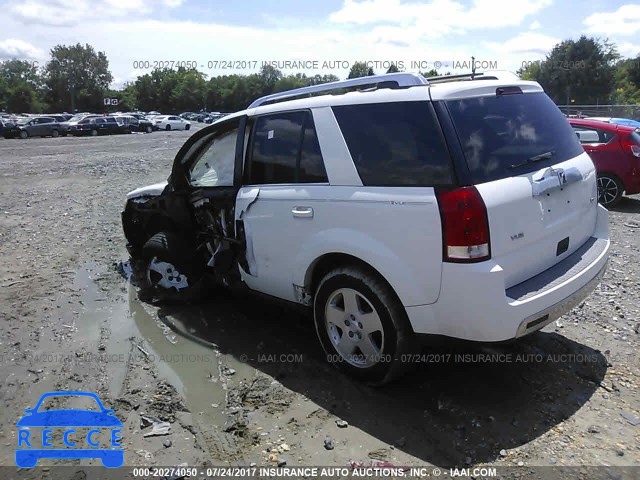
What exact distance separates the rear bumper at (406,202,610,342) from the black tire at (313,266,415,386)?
0.44 ft

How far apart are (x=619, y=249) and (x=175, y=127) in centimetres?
4940

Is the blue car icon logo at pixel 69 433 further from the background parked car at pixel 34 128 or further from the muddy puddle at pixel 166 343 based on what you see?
the background parked car at pixel 34 128

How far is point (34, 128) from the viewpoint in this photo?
130 feet

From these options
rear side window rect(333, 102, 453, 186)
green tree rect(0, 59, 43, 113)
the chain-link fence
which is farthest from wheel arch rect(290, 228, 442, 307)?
green tree rect(0, 59, 43, 113)

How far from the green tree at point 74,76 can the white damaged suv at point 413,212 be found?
103m

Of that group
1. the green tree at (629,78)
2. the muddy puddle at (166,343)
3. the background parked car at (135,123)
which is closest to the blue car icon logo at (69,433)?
the muddy puddle at (166,343)

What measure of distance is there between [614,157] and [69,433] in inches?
381

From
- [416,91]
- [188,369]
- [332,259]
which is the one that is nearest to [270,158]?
[332,259]

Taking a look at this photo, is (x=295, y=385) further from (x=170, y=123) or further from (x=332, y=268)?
(x=170, y=123)

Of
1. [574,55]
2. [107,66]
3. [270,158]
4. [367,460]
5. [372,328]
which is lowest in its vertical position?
[367,460]

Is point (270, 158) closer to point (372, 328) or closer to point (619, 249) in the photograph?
point (372, 328)

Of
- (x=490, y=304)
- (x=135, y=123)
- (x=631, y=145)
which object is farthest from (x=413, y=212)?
(x=135, y=123)

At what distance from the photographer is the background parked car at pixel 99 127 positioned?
41.7 metres

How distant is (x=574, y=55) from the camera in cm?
4728
